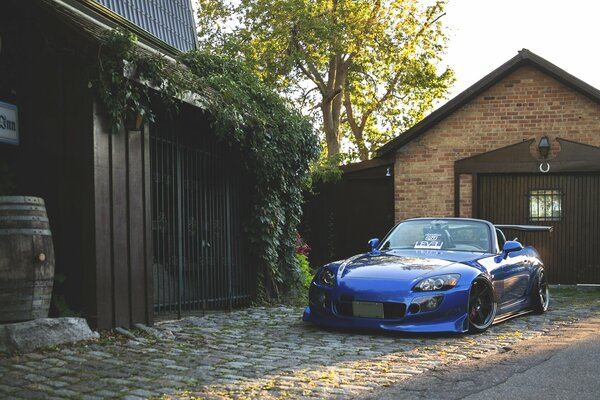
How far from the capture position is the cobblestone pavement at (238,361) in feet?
15.7

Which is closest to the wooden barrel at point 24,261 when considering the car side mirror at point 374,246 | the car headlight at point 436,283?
Answer: the car headlight at point 436,283

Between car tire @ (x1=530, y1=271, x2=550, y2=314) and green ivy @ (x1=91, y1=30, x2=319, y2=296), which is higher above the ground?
green ivy @ (x1=91, y1=30, x2=319, y2=296)

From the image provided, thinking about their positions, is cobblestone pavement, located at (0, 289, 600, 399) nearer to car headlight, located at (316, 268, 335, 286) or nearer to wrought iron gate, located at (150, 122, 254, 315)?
car headlight, located at (316, 268, 335, 286)

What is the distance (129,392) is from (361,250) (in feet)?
39.4

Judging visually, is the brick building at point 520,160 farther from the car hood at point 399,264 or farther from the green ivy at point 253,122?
the car hood at point 399,264

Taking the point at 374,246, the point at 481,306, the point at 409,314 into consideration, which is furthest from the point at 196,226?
the point at 481,306

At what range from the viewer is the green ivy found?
22.7 ft

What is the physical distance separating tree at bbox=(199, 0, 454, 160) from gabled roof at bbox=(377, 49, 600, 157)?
11594 millimetres

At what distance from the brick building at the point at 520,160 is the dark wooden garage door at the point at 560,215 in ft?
0.06

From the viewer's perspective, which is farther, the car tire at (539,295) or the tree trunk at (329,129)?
the tree trunk at (329,129)

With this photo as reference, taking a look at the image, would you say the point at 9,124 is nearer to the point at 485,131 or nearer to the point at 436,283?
the point at 436,283

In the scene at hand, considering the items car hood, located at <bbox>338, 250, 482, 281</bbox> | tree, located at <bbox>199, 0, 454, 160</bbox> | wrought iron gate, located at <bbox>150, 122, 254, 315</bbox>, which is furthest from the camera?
A: tree, located at <bbox>199, 0, 454, 160</bbox>

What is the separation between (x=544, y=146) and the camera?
47.0 feet

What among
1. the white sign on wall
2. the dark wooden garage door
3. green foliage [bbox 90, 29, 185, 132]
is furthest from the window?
the white sign on wall
